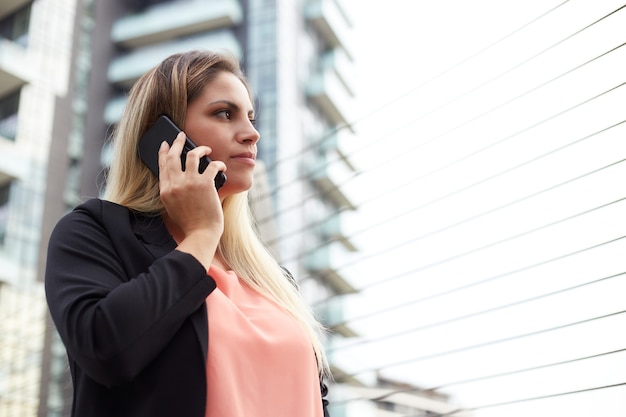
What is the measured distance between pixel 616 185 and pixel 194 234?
1.35 meters

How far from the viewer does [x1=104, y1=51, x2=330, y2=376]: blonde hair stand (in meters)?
1.35

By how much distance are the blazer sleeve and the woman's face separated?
0.91ft

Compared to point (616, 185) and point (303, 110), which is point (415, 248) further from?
point (303, 110)

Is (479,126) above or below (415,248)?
above

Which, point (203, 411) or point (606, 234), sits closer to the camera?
point (203, 411)

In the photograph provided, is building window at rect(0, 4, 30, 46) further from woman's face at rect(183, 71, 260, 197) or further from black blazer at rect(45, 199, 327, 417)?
black blazer at rect(45, 199, 327, 417)

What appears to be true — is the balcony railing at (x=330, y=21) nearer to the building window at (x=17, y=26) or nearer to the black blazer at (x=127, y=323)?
the building window at (x=17, y=26)

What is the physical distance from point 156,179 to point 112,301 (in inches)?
16.1

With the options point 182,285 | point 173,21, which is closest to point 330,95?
point 173,21

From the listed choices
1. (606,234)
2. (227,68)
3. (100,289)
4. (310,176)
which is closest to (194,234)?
(100,289)

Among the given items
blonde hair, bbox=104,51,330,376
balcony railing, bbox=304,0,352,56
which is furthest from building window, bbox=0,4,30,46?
blonde hair, bbox=104,51,330,376

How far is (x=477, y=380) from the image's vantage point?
2.23 m

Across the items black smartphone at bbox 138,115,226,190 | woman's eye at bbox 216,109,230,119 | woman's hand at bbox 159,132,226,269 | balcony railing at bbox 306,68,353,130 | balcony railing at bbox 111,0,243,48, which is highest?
balcony railing at bbox 111,0,243,48

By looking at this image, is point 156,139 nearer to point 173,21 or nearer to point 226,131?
point 226,131
